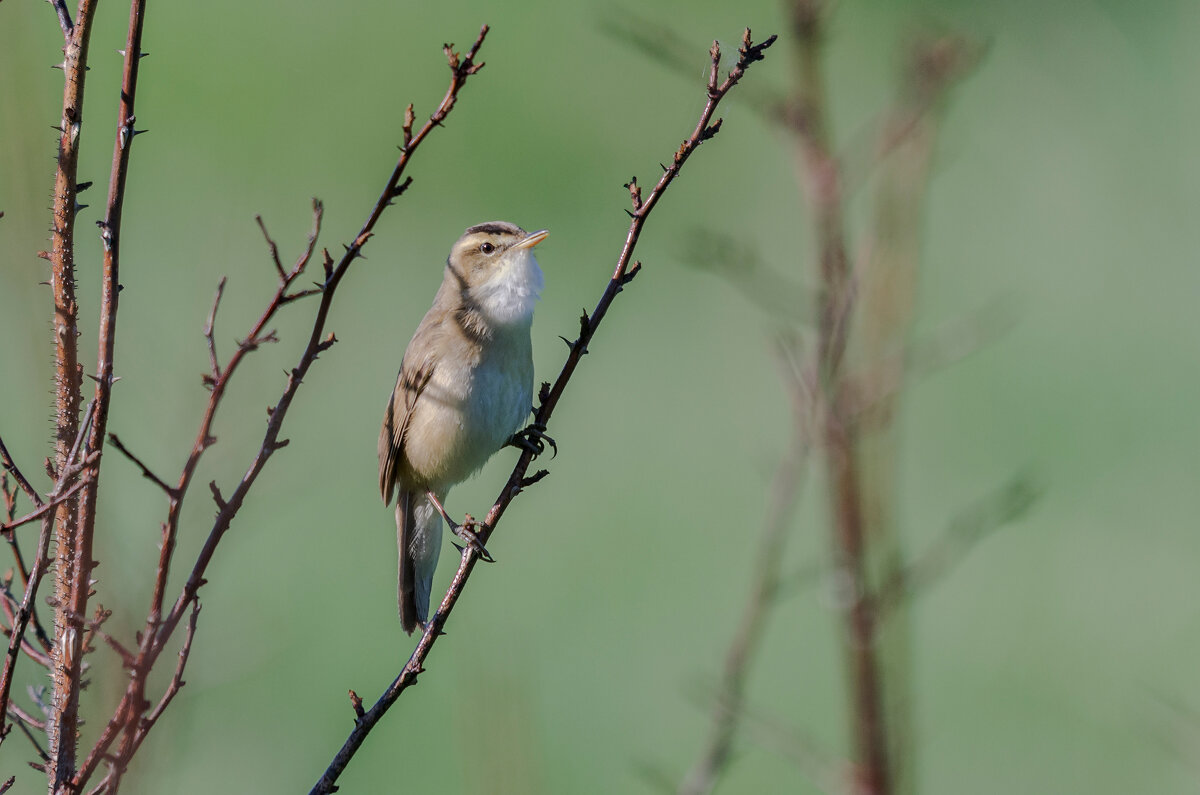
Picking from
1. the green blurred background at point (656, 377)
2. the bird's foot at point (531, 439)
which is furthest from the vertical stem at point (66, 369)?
the green blurred background at point (656, 377)

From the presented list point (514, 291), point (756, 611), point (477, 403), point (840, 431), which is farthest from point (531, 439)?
point (840, 431)

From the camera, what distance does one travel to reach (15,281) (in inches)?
82.4

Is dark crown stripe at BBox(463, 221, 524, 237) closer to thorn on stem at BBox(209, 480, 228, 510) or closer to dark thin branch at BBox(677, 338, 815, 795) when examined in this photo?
dark thin branch at BBox(677, 338, 815, 795)

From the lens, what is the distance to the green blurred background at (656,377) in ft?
16.1

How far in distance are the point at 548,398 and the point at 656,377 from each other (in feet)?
13.7

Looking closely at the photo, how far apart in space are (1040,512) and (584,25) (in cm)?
400

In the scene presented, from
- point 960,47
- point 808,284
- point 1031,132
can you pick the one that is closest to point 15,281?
point 960,47

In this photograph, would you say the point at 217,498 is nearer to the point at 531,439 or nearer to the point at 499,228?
the point at 531,439

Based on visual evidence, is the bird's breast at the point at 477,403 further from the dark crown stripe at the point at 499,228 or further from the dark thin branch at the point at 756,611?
the dark thin branch at the point at 756,611

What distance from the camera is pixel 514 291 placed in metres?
3.30

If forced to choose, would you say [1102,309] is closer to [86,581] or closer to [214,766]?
[214,766]

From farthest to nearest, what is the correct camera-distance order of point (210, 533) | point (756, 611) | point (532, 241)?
point (532, 241), point (756, 611), point (210, 533)

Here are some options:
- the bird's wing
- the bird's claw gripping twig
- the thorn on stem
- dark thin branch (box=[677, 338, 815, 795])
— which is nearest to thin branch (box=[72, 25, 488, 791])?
the thorn on stem

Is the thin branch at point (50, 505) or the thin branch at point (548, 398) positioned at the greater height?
the thin branch at point (548, 398)
